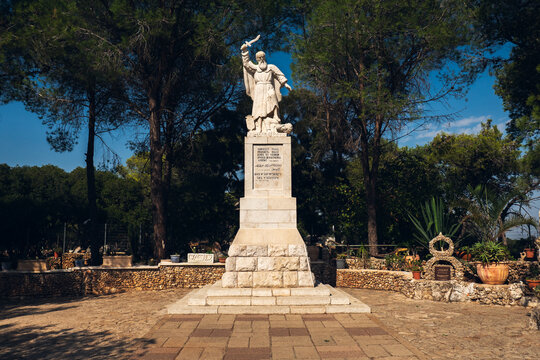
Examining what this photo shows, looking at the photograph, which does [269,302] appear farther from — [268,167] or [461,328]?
[461,328]

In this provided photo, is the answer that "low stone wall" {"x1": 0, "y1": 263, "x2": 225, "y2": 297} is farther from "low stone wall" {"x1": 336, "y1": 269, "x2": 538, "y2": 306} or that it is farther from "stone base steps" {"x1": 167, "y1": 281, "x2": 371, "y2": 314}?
"low stone wall" {"x1": 336, "y1": 269, "x2": 538, "y2": 306}

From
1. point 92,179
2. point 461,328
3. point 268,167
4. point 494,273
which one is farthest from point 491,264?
point 92,179

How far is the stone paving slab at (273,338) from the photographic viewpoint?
5.44 meters

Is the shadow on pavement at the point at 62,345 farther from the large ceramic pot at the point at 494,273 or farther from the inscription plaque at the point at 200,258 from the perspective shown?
the large ceramic pot at the point at 494,273

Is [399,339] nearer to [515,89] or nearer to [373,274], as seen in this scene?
[373,274]

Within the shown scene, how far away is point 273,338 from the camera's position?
6254 millimetres

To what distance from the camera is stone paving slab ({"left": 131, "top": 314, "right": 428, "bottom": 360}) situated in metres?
5.44

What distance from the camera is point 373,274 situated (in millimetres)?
14000

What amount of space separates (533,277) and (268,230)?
326 inches

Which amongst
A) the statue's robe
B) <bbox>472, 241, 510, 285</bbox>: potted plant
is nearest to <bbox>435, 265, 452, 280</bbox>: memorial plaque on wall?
<bbox>472, 241, 510, 285</bbox>: potted plant

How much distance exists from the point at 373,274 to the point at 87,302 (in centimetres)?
935

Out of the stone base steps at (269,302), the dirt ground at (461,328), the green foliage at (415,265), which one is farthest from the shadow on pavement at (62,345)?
the green foliage at (415,265)

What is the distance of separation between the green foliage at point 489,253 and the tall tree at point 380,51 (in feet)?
15.5

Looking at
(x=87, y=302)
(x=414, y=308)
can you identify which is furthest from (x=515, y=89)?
(x=87, y=302)
